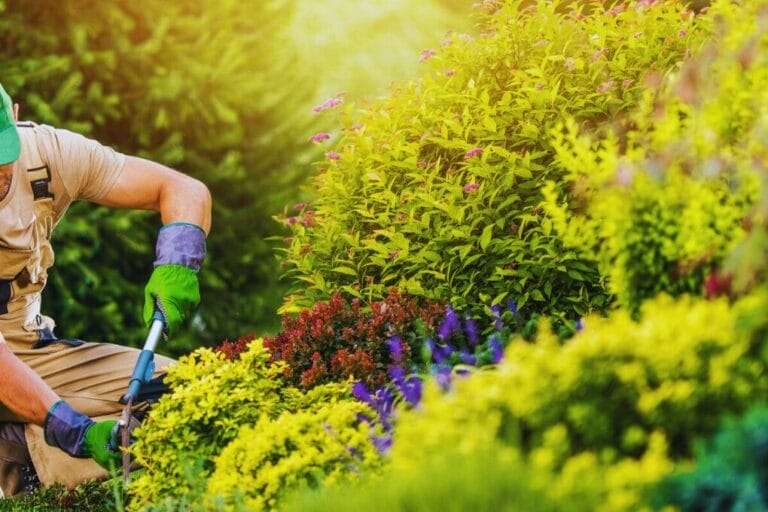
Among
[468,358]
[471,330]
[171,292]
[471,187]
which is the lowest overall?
[468,358]

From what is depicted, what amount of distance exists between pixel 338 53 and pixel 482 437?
1116 cm

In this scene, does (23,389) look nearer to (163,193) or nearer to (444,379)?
(163,193)

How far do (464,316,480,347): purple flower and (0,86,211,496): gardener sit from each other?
121cm

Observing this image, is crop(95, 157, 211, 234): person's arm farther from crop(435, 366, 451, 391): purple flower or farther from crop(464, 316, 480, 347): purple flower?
crop(435, 366, 451, 391): purple flower

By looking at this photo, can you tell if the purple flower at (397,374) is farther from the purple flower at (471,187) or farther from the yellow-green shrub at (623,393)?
the yellow-green shrub at (623,393)

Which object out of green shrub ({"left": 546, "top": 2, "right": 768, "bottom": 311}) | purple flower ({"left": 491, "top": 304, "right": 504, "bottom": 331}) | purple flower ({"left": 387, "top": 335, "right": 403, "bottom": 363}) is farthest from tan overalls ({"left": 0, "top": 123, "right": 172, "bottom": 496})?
green shrub ({"left": 546, "top": 2, "right": 768, "bottom": 311})

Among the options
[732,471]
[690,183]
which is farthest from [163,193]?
[732,471]

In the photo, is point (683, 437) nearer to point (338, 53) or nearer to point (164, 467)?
point (164, 467)

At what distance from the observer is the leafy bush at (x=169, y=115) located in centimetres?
691

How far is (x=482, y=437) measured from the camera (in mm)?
2568

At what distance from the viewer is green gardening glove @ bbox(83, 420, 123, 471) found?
14.5 ft

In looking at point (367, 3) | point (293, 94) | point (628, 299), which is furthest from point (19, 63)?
point (367, 3)

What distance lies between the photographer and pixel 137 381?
4.55 meters

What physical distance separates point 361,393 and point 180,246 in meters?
1.44
